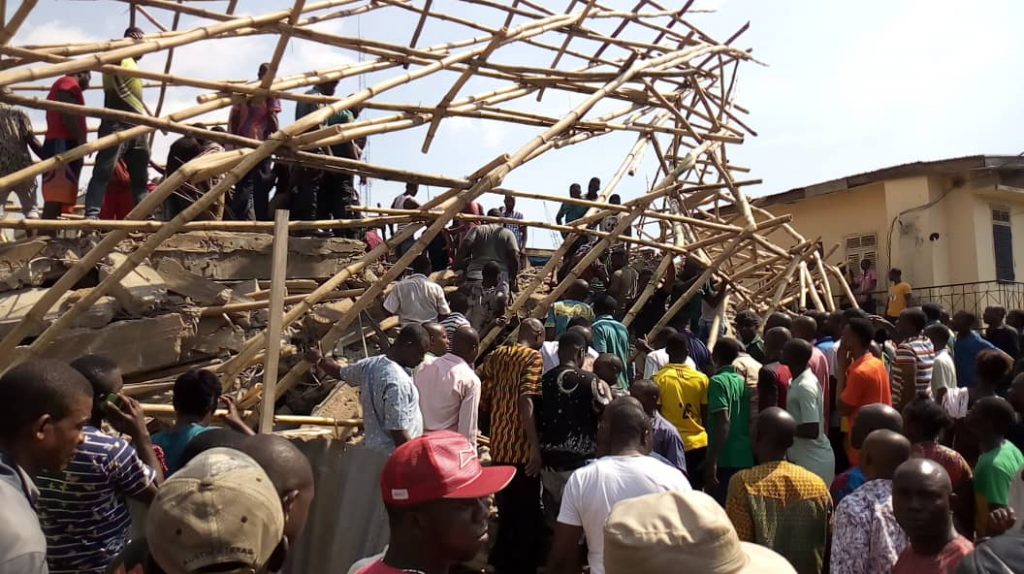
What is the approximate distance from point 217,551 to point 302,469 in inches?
26.3

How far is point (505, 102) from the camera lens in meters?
9.50

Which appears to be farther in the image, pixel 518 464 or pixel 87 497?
pixel 518 464

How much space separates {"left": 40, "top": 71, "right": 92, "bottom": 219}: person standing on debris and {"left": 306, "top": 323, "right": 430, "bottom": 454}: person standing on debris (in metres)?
3.30

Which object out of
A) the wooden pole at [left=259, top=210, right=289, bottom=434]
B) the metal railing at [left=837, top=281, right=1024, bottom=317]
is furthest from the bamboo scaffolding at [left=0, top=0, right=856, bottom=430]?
the metal railing at [left=837, top=281, right=1024, bottom=317]

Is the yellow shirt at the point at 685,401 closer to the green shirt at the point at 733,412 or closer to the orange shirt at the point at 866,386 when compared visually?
the green shirt at the point at 733,412

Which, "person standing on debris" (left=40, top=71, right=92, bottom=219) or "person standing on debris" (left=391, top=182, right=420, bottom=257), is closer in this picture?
"person standing on debris" (left=40, top=71, right=92, bottom=219)

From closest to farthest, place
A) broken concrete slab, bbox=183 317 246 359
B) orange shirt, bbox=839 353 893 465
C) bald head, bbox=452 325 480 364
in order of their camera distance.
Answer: orange shirt, bbox=839 353 893 465
bald head, bbox=452 325 480 364
broken concrete slab, bbox=183 317 246 359

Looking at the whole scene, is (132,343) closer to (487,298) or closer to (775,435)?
(487,298)

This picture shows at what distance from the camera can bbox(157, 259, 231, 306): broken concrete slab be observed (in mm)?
7809

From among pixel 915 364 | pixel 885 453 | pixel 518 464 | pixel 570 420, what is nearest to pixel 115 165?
pixel 518 464

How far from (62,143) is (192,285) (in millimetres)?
1478

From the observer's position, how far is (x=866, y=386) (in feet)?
20.1

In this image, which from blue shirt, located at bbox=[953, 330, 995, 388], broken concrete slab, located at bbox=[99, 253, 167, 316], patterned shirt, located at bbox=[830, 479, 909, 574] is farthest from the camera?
blue shirt, located at bbox=[953, 330, 995, 388]

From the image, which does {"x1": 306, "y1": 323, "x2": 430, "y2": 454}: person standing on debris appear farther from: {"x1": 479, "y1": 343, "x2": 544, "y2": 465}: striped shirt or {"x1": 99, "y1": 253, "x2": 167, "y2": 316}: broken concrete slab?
{"x1": 99, "y1": 253, "x2": 167, "y2": 316}: broken concrete slab
